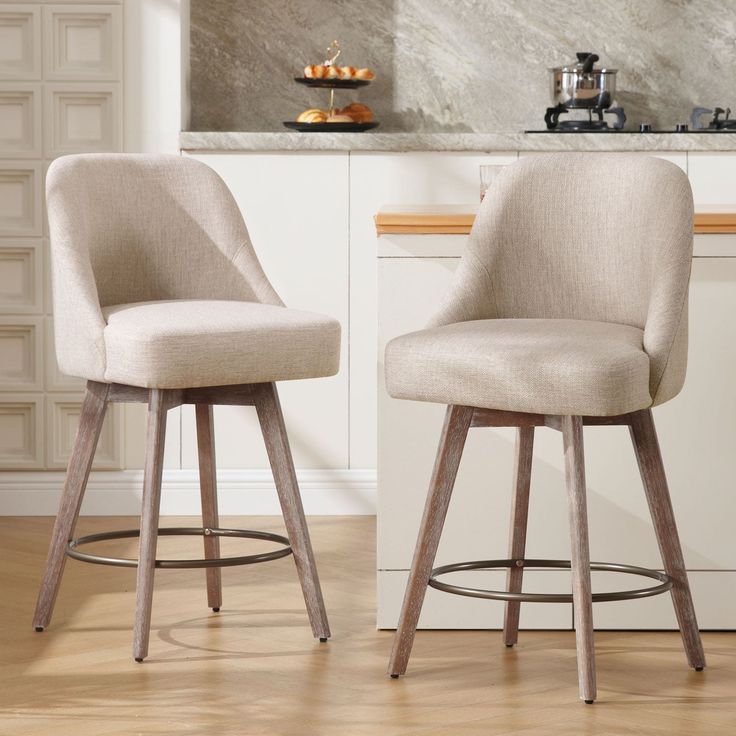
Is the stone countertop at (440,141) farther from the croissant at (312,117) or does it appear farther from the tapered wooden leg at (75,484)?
the tapered wooden leg at (75,484)

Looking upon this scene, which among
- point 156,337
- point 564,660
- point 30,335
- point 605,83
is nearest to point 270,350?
point 156,337

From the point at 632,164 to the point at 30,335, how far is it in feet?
7.19

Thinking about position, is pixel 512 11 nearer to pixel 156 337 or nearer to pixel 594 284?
pixel 594 284

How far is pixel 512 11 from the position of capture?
456 cm

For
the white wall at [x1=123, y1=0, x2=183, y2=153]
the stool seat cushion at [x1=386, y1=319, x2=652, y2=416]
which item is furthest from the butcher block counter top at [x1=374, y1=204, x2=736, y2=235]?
the white wall at [x1=123, y1=0, x2=183, y2=153]

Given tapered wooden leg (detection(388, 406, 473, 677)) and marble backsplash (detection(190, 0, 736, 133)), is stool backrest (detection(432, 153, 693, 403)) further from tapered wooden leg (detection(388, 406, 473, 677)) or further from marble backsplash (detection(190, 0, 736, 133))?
marble backsplash (detection(190, 0, 736, 133))

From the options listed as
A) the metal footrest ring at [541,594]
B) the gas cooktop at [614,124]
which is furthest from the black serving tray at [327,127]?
the metal footrest ring at [541,594]

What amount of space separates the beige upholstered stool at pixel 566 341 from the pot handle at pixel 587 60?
5.99 ft

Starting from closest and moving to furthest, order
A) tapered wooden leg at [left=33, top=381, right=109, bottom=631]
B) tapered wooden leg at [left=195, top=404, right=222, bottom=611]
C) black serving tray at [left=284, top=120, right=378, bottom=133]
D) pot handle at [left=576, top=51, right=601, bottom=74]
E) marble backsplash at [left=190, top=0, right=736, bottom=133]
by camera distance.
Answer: tapered wooden leg at [left=33, top=381, right=109, bottom=631], tapered wooden leg at [left=195, top=404, right=222, bottom=611], black serving tray at [left=284, top=120, right=378, bottom=133], pot handle at [left=576, top=51, right=601, bottom=74], marble backsplash at [left=190, top=0, right=736, bottom=133]

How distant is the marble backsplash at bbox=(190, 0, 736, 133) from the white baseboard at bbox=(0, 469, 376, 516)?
1262 mm

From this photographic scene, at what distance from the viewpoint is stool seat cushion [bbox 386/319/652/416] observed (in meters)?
2.10

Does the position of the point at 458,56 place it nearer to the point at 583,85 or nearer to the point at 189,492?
the point at 583,85

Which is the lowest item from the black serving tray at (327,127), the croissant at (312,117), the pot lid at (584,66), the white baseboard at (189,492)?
the white baseboard at (189,492)

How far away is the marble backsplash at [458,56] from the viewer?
451cm
